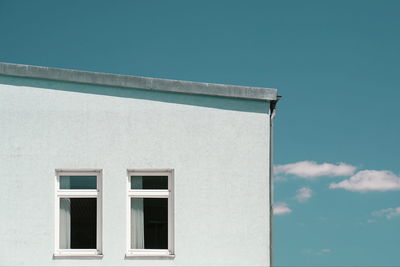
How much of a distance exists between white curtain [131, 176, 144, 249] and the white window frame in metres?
0.52

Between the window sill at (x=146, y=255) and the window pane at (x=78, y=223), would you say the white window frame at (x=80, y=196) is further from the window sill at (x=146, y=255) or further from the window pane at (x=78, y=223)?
the window sill at (x=146, y=255)

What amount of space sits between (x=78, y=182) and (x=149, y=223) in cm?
135

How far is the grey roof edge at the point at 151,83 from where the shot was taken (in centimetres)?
891

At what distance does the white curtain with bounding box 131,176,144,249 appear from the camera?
29.4 feet

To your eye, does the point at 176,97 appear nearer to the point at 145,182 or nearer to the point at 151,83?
the point at 151,83

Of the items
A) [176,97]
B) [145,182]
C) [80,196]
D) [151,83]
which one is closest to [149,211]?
[145,182]

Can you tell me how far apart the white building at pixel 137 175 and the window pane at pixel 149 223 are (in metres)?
0.02

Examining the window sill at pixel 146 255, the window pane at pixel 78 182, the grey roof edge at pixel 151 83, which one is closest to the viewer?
the window sill at pixel 146 255

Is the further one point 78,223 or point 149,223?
point 78,223

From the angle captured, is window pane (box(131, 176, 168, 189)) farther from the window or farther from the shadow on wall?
the shadow on wall

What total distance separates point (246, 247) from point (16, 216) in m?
3.78

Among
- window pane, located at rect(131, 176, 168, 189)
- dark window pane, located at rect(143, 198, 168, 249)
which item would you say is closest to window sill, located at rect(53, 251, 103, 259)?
dark window pane, located at rect(143, 198, 168, 249)

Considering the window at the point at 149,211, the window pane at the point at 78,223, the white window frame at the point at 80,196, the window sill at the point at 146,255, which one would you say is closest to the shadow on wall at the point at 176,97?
the window at the point at 149,211

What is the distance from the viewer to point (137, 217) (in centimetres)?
899
